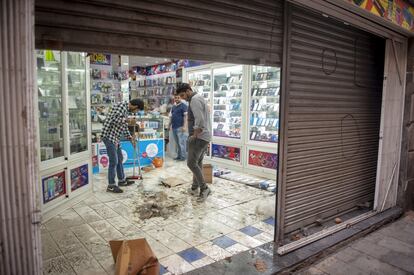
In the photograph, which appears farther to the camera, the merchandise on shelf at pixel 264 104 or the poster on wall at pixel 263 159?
the merchandise on shelf at pixel 264 104

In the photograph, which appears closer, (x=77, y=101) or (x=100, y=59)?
(x=77, y=101)

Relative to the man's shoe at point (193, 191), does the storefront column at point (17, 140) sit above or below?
above

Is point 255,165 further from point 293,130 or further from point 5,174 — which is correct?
point 5,174

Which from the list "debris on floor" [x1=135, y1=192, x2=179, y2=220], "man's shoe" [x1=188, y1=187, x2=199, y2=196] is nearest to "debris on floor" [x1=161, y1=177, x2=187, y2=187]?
"man's shoe" [x1=188, y1=187, x2=199, y2=196]

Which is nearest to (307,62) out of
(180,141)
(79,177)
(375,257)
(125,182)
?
(375,257)

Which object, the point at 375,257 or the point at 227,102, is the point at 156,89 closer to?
the point at 227,102

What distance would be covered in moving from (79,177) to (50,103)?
4.55ft

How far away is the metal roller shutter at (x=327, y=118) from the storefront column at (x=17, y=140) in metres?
2.57

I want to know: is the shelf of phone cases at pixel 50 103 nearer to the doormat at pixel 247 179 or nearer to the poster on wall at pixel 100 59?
the poster on wall at pixel 100 59

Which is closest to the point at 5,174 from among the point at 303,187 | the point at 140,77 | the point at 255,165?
the point at 303,187

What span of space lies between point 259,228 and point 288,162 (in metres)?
1.20

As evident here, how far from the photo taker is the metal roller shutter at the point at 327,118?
→ 138 inches

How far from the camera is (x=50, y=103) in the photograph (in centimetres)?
454

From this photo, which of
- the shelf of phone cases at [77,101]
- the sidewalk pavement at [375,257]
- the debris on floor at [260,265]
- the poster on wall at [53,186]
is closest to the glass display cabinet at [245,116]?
the sidewalk pavement at [375,257]
